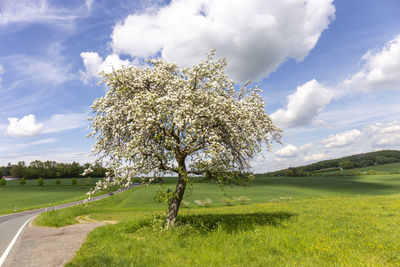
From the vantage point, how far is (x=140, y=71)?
17.1 m

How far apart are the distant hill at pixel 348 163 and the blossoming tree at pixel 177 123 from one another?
12131 centimetres

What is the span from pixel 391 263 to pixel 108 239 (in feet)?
45.3

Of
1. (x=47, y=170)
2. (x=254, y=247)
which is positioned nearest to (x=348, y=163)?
(x=254, y=247)

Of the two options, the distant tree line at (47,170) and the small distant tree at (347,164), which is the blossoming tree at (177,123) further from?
the small distant tree at (347,164)

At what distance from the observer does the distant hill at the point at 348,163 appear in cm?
13368

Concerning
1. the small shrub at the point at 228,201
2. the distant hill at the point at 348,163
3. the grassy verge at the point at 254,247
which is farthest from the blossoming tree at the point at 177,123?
the distant hill at the point at 348,163

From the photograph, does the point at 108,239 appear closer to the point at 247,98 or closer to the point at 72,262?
the point at 72,262

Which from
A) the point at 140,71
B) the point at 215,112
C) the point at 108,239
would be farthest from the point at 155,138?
the point at 108,239

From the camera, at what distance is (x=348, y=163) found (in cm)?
14200

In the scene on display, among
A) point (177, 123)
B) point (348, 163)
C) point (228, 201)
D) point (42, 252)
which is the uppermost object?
point (177, 123)

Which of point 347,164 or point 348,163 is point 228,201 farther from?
point 348,163

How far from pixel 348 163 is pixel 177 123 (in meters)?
157

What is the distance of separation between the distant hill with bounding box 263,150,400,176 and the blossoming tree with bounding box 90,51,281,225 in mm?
121313

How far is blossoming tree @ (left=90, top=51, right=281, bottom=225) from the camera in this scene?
14078 millimetres
